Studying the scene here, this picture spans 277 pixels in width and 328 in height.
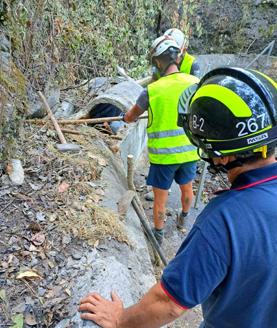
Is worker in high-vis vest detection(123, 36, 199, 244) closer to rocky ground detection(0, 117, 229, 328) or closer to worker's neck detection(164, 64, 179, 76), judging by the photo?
worker's neck detection(164, 64, 179, 76)

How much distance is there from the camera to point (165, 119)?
12.0ft

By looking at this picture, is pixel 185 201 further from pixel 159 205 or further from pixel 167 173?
pixel 167 173

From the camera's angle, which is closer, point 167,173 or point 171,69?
point 171,69

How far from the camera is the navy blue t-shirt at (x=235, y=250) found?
130 cm

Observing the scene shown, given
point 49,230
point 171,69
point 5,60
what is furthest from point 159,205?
point 5,60

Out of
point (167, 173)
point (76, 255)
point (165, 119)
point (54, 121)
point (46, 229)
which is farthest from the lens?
point (54, 121)

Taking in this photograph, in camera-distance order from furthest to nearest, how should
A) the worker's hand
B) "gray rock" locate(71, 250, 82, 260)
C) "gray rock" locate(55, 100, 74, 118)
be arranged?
"gray rock" locate(55, 100, 74, 118)
"gray rock" locate(71, 250, 82, 260)
the worker's hand

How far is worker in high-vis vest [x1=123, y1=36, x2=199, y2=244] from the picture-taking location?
3.60 m

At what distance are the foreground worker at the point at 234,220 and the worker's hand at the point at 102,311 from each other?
0.41 m

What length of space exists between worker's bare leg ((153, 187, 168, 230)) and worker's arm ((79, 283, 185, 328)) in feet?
7.06

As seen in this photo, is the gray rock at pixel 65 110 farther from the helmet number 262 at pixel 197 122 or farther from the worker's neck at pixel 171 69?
the helmet number 262 at pixel 197 122

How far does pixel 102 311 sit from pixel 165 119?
2129mm

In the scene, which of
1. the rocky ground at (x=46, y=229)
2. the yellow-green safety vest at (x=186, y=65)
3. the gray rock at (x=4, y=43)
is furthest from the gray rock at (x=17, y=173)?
the yellow-green safety vest at (x=186, y=65)

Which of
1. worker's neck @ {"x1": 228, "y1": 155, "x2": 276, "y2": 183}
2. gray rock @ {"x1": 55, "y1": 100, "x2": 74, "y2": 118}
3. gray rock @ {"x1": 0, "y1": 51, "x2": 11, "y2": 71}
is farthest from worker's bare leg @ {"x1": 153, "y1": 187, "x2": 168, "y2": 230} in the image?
worker's neck @ {"x1": 228, "y1": 155, "x2": 276, "y2": 183}
